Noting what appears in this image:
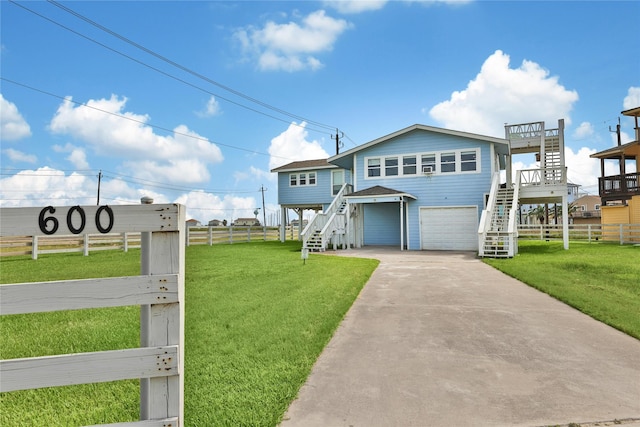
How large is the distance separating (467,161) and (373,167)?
495cm

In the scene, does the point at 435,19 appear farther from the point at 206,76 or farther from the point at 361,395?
the point at 206,76

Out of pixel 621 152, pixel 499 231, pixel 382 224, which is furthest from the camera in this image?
pixel 621 152

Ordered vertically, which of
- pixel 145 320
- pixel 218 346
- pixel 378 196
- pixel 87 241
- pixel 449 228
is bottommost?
pixel 218 346

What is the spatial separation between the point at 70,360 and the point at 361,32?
58.3 feet

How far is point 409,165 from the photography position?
18.3 m

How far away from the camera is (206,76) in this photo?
1057 inches

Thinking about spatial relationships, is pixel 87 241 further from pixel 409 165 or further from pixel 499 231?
pixel 499 231

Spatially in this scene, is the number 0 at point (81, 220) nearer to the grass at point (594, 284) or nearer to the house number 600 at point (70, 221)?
the house number 600 at point (70, 221)

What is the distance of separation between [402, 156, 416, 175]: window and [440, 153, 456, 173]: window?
146cm

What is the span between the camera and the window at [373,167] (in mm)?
19031

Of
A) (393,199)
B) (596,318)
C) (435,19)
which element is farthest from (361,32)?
(596,318)

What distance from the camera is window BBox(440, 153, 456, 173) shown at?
17250 mm

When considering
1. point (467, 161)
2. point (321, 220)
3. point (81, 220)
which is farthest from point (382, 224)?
point (81, 220)

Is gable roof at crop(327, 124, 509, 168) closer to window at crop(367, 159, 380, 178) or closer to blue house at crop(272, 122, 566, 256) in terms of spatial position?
blue house at crop(272, 122, 566, 256)
